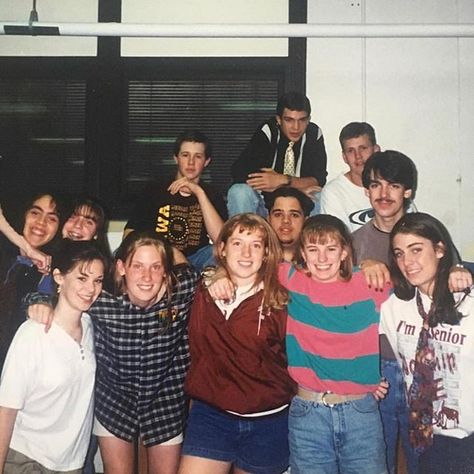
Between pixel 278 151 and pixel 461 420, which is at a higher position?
pixel 278 151

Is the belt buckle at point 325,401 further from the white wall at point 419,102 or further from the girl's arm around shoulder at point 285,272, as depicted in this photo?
the white wall at point 419,102

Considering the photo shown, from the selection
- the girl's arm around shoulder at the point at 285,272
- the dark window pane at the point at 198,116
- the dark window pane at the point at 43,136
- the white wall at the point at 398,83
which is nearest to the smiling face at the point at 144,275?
the girl's arm around shoulder at the point at 285,272

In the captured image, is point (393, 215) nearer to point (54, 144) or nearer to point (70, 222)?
point (70, 222)

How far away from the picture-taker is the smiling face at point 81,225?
2.23 metres

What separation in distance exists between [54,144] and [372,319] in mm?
2025

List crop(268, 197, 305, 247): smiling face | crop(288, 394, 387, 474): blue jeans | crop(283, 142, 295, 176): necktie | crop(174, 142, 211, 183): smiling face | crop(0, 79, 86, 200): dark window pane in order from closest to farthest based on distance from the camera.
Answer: crop(288, 394, 387, 474): blue jeans → crop(268, 197, 305, 247): smiling face → crop(174, 142, 211, 183): smiling face → crop(283, 142, 295, 176): necktie → crop(0, 79, 86, 200): dark window pane

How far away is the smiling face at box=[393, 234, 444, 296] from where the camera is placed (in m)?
1.79

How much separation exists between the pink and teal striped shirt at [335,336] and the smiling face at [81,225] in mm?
975

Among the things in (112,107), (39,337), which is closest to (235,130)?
(112,107)

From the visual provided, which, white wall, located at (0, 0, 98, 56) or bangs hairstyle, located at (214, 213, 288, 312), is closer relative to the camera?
bangs hairstyle, located at (214, 213, 288, 312)

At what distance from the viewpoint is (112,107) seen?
2852 millimetres

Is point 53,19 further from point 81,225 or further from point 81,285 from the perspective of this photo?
point 81,285

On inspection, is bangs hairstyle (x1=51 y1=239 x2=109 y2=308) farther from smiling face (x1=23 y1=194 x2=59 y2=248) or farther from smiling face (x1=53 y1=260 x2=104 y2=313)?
smiling face (x1=23 y1=194 x2=59 y2=248)

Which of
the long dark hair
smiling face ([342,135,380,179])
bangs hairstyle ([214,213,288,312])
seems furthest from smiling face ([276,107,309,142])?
the long dark hair
